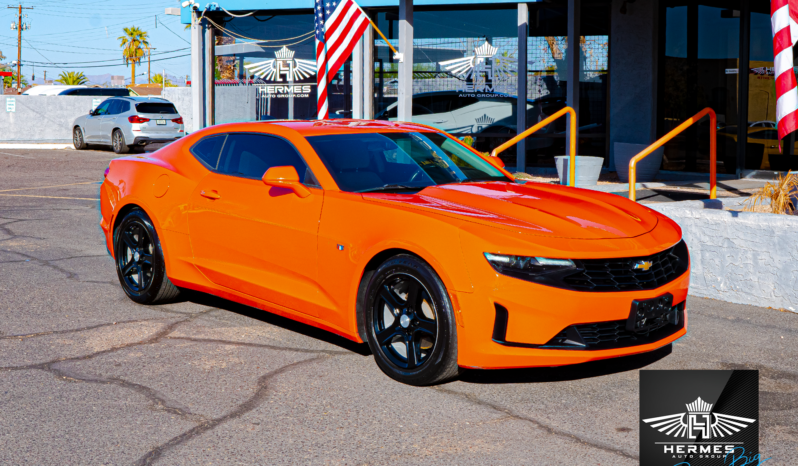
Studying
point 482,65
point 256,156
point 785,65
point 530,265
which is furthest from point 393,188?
point 482,65

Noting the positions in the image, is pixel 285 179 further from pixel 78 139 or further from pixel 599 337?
pixel 78 139

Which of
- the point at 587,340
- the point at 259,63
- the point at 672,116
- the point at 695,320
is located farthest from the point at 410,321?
the point at 259,63

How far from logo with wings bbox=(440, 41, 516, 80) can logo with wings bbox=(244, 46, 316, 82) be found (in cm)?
378

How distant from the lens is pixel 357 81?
18312mm

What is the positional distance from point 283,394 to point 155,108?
2206 cm

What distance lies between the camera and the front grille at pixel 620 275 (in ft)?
14.3

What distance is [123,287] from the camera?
6.75m

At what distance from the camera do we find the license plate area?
4.46 m

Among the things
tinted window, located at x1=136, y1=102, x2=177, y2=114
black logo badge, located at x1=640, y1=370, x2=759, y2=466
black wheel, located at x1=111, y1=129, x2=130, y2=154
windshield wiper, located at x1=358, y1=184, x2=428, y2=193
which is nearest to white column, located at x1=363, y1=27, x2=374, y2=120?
tinted window, located at x1=136, y1=102, x2=177, y2=114

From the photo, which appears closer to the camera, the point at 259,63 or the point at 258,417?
the point at 258,417

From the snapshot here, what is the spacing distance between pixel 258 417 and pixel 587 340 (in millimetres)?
1744

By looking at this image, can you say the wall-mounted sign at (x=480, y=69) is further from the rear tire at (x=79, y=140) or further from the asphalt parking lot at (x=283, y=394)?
the rear tire at (x=79, y=140)

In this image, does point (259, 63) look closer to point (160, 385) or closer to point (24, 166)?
point (24, 166)

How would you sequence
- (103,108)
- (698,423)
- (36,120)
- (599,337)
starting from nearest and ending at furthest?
(698,423)
(599,337)
(103,108)
(36,120)
